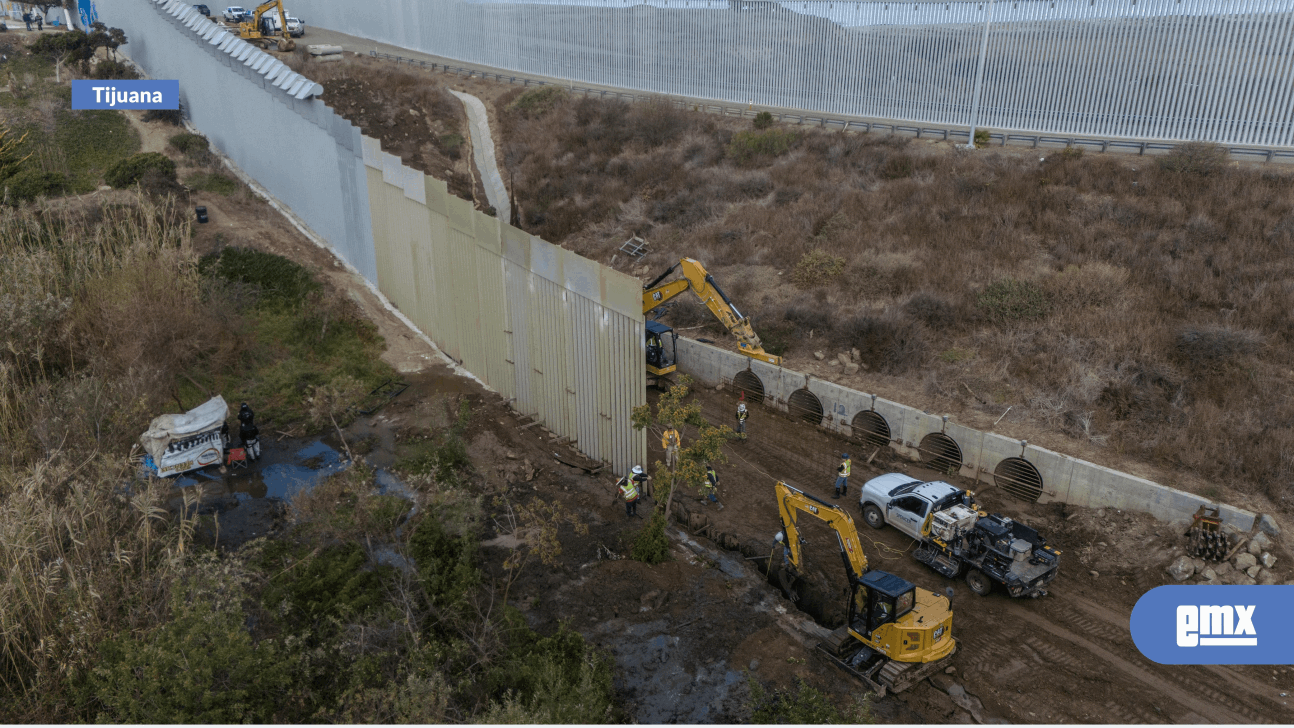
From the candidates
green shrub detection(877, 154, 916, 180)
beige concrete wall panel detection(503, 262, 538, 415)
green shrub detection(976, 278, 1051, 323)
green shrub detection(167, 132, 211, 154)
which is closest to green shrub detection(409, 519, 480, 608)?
beige concrete wall panel detection(503, 262, 538, 415)

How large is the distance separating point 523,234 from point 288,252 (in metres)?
11.5

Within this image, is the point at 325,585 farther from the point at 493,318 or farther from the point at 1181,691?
the point at 1181,691

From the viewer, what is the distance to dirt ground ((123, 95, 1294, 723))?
1130 centimetres

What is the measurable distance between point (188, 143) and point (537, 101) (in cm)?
1667

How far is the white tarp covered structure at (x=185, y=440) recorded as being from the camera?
1656 centimetres

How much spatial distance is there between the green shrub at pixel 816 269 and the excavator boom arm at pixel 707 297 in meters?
4.72

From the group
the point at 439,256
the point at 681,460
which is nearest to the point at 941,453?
the point at 681,460

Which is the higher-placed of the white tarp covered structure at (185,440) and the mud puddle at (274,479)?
the white tarp covered structure at (185,440)

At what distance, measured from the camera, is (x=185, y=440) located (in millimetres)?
16812

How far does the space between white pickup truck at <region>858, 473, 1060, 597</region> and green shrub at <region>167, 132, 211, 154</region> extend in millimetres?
27761

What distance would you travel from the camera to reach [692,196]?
1224 inches

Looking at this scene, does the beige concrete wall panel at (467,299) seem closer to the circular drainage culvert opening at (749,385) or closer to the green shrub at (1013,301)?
the circular drainage culvert opening at (749,385)

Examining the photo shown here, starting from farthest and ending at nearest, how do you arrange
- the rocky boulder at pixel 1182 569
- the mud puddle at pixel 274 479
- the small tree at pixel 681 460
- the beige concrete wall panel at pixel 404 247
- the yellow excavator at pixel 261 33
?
the yellow excavator at pixel 261 33 < the beige concrete wall panel at pixel 404 247 < the mud puddle at pixel 274 479 < the rocky boulder at pixel 1182 569 < the small tree at pixel 681 460

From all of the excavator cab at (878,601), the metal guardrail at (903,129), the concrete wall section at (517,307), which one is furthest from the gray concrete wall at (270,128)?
the excavator cab at (878,601)
